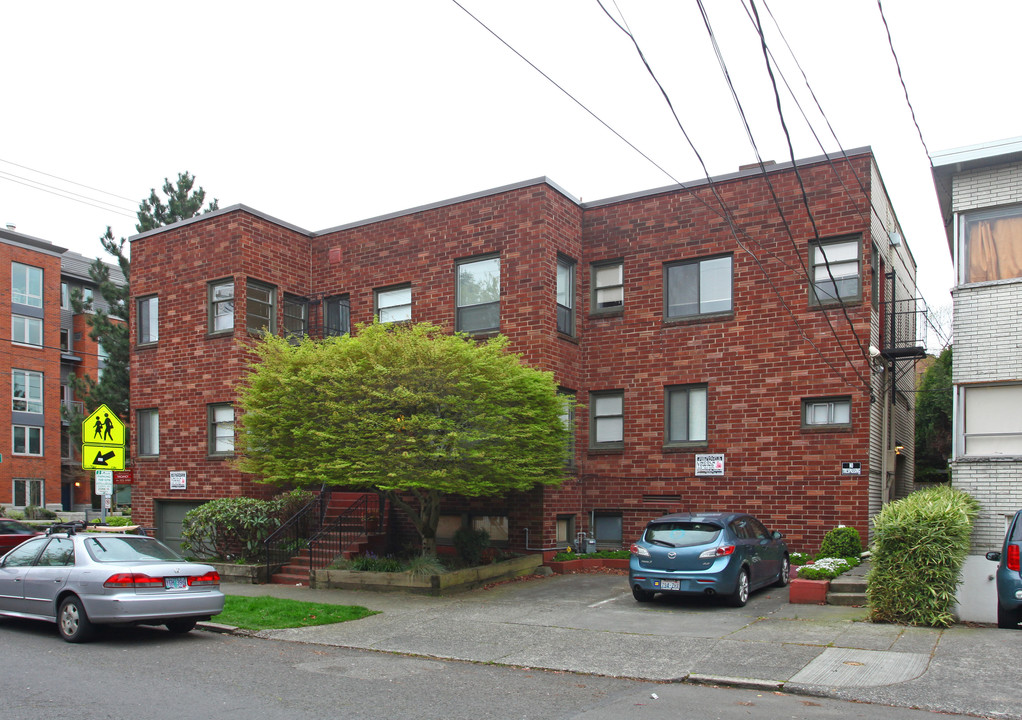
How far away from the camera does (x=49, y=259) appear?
4841cm

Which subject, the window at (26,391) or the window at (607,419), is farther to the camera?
the window at (26,391)

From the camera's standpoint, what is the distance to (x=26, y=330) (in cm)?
4772

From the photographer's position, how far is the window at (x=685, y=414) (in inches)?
736

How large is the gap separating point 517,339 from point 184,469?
364 inches

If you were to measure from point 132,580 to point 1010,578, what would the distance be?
10.7 meters

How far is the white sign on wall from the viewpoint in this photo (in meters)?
18.1

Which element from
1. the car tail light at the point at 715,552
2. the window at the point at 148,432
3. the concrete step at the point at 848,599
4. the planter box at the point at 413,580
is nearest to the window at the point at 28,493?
the window at the point at 148,432

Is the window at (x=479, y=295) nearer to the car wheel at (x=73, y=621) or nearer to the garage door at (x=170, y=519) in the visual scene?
the garage door at (x=170, y=519)

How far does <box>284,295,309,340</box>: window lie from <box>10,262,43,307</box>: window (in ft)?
103

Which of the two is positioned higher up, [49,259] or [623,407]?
[49,259]

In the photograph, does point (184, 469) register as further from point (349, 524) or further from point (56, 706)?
point (56, 706)

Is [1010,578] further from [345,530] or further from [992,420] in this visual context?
[345,530]

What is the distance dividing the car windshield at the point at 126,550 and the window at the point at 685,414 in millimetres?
10718

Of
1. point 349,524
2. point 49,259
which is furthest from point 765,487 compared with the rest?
point 49,259
